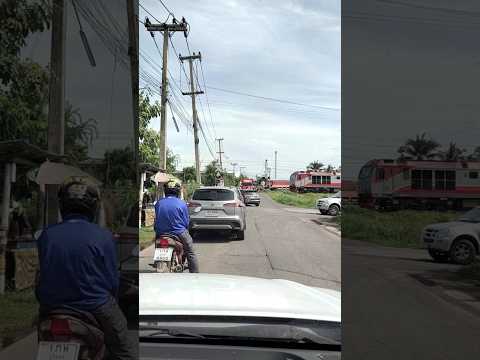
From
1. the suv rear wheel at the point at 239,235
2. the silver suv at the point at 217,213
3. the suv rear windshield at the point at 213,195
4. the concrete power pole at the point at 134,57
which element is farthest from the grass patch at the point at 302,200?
the concrete power pole at the point at 134,57

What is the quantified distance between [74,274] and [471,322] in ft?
3.23

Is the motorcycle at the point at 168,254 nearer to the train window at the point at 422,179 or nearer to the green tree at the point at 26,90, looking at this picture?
the green tree at the point at 26,90

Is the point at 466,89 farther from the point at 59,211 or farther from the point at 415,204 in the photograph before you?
the point at 59,211

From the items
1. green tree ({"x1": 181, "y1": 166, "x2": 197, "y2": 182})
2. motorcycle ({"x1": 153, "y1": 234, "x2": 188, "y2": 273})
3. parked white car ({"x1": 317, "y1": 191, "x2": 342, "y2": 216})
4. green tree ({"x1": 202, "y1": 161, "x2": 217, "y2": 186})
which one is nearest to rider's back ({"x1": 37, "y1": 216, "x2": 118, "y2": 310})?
parked white car ({"x1": 317, "y1": 191, "x2": 342, "y2": 216})

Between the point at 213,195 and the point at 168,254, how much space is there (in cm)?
406

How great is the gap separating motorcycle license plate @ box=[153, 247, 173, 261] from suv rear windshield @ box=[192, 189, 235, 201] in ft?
11.6

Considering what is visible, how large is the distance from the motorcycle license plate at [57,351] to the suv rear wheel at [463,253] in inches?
35.7

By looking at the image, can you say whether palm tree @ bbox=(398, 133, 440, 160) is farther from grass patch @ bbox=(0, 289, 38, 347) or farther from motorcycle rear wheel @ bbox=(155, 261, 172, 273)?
motorcycle rear wheel @ bbox=(155, 261, 172, 273)

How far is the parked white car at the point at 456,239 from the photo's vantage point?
111 centimetres

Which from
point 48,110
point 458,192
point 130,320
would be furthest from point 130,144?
point 458,192

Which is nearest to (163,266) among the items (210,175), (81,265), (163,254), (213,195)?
(163,254)

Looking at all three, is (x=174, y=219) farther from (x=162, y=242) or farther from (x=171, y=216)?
(x=162, y=242)

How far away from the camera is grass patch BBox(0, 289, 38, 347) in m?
1.41

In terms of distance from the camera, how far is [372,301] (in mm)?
1218
